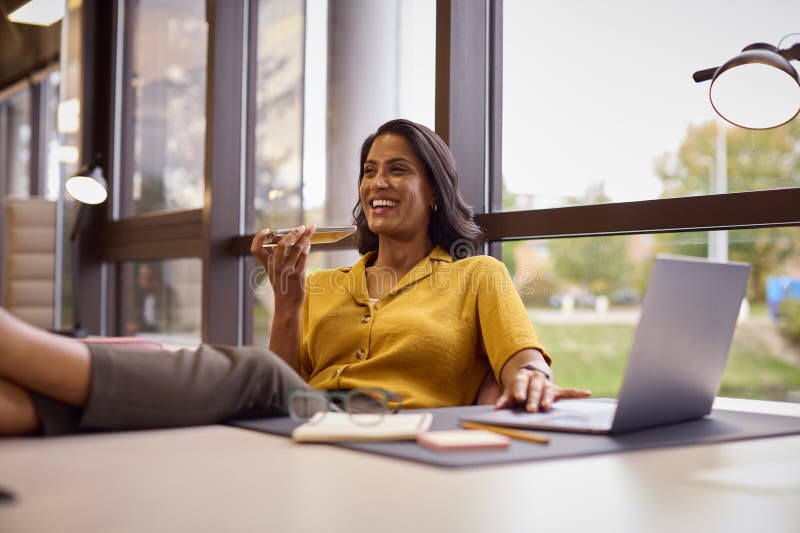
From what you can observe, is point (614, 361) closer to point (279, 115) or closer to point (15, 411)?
point (279, 115)

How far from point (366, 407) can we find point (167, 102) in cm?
375

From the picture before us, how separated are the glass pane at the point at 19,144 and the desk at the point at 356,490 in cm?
705

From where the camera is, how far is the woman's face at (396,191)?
2150mm

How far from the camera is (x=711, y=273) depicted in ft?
3.76

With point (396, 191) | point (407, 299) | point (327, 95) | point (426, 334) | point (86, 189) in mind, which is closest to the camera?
point (426, 334)

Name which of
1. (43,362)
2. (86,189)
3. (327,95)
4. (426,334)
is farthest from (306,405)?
(86,189)

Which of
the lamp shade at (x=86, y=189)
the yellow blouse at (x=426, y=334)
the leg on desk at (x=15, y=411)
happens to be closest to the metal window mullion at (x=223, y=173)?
the lamp shade at (x=86, y=189)

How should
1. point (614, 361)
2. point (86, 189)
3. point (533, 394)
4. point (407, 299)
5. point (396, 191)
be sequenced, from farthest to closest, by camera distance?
point (86, 189), point (614, 361), point (396, 191), point (407, 299), point (533, 394)

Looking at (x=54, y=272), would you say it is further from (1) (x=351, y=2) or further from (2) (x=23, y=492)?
(2) (x=23, y=492)

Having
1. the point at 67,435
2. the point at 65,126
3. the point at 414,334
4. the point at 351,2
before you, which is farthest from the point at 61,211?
the point at 67,435

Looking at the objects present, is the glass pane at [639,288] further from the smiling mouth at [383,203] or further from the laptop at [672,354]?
the laptop at [672,354]

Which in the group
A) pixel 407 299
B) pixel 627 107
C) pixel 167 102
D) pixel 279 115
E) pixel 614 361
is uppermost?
pixel 167 102

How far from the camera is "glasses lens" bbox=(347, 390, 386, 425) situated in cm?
108

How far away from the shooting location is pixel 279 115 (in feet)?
12.3
